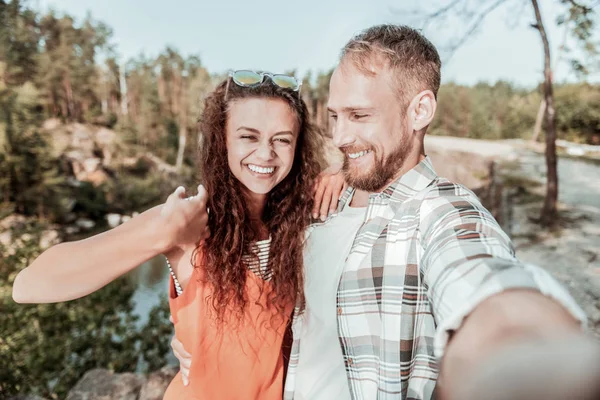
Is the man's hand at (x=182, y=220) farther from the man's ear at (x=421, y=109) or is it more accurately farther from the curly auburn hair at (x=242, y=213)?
the man's ear at (x=421, y=109)

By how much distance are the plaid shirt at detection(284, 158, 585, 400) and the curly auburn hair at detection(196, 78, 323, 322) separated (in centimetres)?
44

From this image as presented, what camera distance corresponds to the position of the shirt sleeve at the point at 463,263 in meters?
0.72

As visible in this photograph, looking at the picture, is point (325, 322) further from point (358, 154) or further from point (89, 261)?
point (89, 261)

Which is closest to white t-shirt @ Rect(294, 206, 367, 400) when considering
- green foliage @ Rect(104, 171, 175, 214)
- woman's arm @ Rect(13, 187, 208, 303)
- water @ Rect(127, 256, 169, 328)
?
woman's arm @ Rect(13, 187, 208, 303)

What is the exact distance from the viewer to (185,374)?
1731 mm

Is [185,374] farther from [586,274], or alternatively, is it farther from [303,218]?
[586,274]

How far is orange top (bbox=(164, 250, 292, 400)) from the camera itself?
163cm

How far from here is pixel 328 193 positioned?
2.06 meters

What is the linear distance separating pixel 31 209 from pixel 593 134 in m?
32.2

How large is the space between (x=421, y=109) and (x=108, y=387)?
4212 millimetres

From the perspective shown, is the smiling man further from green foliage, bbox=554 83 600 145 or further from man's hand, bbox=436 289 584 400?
green foliage, bbox=554 83 600 145

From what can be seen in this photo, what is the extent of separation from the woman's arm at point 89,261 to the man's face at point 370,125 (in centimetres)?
89

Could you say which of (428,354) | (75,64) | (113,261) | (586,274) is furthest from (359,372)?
(75,64)

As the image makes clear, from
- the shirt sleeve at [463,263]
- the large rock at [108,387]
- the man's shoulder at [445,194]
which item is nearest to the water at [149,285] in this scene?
the large rock at [108,387]
